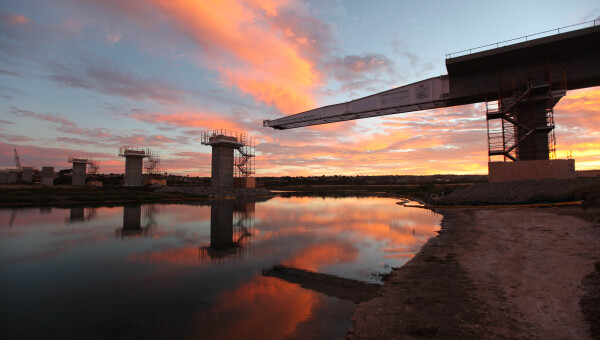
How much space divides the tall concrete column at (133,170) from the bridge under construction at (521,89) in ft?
175

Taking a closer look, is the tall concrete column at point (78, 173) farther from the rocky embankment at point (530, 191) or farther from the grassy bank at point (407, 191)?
the rocky embankment at point (530, 191)

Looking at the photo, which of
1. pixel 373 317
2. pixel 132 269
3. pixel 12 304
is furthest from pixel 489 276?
pixel 12 304

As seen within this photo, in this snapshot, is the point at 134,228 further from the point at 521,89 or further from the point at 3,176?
the point at 3,176

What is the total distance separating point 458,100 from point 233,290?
1007 inches

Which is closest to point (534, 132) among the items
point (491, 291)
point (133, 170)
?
point (491, 291)

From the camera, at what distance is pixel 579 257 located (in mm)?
8211

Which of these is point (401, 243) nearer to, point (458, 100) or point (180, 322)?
point (180, 322)

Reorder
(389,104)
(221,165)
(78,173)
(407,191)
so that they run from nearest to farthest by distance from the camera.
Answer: (389,104)
(221,165)
(407,191)
(78,173)

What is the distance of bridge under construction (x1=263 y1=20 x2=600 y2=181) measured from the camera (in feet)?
68.4

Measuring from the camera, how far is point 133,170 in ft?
193

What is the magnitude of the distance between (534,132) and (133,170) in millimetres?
64638

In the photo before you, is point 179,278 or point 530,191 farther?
point 530,191

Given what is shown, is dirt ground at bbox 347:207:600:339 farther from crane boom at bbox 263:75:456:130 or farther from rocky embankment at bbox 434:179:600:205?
crane boom at bbox 263:75:456:130

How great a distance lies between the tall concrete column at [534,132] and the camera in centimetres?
2314
